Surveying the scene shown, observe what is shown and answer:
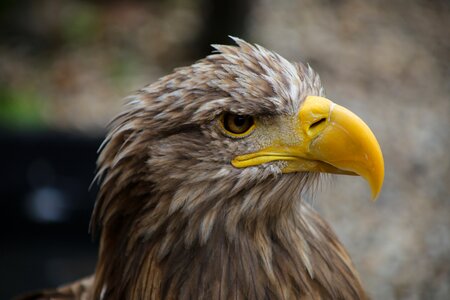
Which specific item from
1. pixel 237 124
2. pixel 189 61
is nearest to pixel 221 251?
pixel 237 124

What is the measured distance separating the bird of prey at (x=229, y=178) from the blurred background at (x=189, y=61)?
2305 mm

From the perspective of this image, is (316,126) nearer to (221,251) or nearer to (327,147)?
(327,147)

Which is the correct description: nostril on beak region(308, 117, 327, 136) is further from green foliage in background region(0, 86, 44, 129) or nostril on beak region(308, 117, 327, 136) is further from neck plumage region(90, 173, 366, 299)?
green foliage in background region(0, 86, 44, 129)

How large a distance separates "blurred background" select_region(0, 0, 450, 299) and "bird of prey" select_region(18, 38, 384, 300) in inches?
90.8

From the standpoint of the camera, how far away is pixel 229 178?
8.96 feet

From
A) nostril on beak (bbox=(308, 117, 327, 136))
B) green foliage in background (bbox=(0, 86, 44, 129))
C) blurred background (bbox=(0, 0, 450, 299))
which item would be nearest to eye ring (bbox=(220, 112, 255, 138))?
nostril on beak (bbox=(308, 117, 327, 136))

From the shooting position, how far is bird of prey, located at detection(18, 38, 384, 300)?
2695mm

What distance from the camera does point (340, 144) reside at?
8.61 feet

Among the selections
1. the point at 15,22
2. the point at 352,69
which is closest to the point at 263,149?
the point at 352,69

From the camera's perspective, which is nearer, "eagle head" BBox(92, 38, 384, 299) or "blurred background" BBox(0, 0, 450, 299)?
"eagle head" BBox(92, 38, 384, 299)

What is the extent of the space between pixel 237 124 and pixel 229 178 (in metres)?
0.19

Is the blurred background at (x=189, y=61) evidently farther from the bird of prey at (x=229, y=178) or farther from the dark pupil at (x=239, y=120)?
the dark pupil at (x=239, y=120)

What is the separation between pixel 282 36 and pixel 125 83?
1.72 metres

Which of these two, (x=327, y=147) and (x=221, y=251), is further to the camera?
(x=221, y=251)
